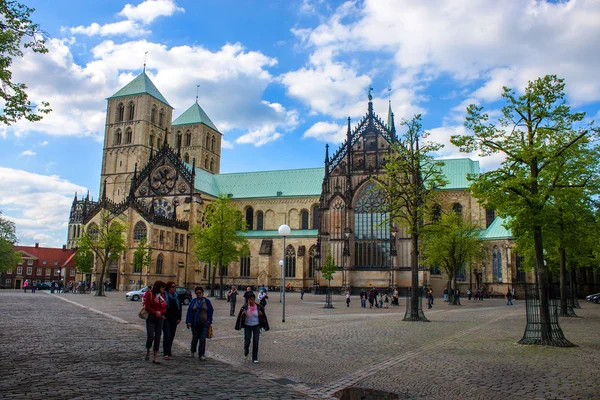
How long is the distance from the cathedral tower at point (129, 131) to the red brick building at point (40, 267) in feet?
90.7

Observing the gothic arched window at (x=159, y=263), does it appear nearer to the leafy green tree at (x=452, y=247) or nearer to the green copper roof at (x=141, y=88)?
the leafy green tree at (x=452, y=247)

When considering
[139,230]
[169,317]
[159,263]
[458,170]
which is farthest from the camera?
[458,170]

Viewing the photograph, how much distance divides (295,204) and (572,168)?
58.8m

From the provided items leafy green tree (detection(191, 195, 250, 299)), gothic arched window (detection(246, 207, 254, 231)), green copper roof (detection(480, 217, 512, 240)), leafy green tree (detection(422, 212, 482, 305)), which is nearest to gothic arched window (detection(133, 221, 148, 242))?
leafy green tree (detection(191, 195, 250, 299))

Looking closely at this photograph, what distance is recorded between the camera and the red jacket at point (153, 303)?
37.1 feet

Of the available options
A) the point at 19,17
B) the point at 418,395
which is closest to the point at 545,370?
the point at 418,395

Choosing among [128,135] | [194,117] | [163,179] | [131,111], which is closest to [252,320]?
[163,179]

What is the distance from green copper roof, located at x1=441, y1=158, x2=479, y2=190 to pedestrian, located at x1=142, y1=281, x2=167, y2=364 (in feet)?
210

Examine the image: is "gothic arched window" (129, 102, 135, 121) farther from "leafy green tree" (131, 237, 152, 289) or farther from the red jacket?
the red jacket

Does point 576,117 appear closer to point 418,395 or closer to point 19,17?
point 418,395

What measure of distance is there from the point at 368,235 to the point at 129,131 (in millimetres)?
53254

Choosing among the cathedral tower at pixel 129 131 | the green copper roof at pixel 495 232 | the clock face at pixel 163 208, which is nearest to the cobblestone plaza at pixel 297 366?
the green copper roof at pixel 495 232

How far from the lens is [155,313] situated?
37.3 feet

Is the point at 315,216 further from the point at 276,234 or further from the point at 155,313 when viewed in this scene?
the point at 155,313
